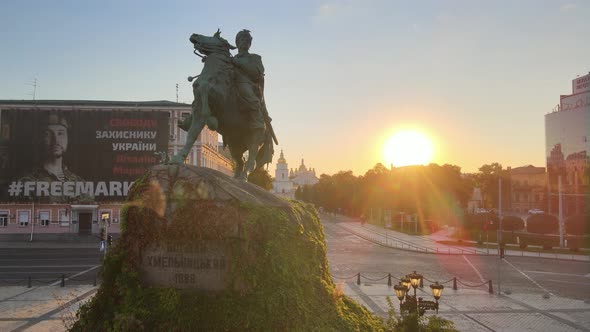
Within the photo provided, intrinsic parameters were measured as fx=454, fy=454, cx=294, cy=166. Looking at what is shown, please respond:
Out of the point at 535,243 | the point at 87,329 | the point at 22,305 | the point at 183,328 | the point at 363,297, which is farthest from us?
the point at 535,243

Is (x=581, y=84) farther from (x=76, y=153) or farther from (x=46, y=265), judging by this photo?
(x=46, y=265)

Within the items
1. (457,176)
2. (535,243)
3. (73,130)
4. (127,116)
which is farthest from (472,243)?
(73,130)

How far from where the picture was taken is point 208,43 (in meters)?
7.55

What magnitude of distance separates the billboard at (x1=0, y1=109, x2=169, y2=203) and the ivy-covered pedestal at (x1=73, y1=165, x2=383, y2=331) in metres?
34.3

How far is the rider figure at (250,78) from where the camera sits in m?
7.92

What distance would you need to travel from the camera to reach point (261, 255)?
6195 millimetres

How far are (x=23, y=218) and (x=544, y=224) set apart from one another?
48.4 meters

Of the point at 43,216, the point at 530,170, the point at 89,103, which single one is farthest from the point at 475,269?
the point at 530,170

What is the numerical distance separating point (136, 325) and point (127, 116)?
1464 inches

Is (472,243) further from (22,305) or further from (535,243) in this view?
(22,305)

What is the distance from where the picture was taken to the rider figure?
312 inches

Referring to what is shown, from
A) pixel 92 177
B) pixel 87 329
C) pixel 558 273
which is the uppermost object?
pixel 92 177

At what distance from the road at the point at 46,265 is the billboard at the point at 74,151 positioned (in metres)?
6.26

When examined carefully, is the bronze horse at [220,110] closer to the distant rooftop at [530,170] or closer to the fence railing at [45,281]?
the fence railing at [45,281]
